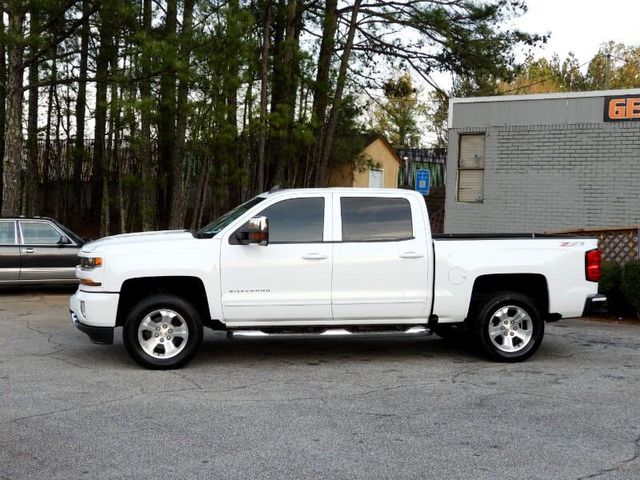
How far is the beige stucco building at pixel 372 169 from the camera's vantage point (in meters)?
31.2

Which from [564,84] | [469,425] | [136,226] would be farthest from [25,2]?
[564,84]

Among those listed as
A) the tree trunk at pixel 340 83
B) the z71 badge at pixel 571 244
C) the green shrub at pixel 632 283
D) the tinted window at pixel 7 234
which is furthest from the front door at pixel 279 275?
the tree trunk at pixel 340 83

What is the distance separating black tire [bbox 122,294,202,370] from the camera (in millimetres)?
8195

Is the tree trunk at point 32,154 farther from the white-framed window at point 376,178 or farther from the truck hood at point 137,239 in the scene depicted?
the truck hood at point 137,239

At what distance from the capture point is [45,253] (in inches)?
576

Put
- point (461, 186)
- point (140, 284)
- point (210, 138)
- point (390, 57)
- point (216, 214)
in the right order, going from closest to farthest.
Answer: point (140, 284)
point (461, 186)
point (210, 138)
point (390, 57)
point (216, 214)

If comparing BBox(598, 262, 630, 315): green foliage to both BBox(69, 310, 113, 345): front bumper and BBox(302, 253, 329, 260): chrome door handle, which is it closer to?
BBox(302, 253, 329, 260): chrome door handle

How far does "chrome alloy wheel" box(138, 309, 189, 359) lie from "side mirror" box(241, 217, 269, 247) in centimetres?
107

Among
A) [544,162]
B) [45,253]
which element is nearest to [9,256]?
[45,253]

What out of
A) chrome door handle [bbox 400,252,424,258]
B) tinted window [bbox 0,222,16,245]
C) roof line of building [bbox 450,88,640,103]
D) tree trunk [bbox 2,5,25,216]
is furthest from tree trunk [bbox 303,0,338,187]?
chrome door handle [bbox 400,252,424,258]

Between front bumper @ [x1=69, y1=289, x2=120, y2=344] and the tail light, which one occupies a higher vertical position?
the tail light

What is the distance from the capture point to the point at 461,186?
721 inches

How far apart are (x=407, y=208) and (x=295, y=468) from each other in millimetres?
4295

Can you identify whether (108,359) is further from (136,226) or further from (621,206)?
(136,226)
